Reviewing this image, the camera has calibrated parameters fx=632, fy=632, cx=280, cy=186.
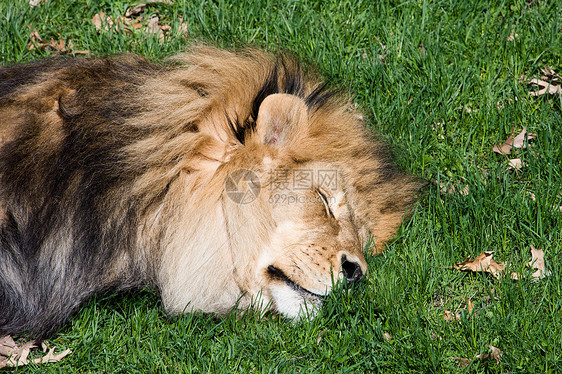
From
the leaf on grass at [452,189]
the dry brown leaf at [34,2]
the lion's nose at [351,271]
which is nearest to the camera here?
the lion's nose at [351,271]

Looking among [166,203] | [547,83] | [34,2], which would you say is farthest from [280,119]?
[34,2]

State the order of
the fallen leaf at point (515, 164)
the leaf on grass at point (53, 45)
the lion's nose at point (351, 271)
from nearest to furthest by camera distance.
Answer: the lion's nose at point (351, 271) < the fallen leaf at point (515, 164) < the leaf on grass at point (53, 45)

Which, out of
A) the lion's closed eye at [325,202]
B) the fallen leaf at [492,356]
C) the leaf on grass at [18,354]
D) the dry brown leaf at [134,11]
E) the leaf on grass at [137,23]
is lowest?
the leaf on grass at [18,354]

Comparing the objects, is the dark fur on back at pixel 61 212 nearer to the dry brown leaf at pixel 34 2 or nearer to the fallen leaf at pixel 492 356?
the fallen leaf at pixel 492 356

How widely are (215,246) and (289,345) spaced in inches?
26.1

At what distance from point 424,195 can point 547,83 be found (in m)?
1.51

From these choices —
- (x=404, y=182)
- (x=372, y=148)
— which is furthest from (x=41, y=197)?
(x=404, y=182)

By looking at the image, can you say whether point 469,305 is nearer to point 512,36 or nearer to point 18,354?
point 18,354

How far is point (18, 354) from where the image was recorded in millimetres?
3303

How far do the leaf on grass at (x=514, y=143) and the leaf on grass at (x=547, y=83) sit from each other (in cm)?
45

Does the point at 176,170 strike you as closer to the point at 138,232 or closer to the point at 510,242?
the point at 138,232

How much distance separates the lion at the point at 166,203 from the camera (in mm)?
3211

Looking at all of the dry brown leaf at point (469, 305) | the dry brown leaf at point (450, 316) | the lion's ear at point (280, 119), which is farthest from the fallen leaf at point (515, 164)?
the lion's ear at point (280, 119)

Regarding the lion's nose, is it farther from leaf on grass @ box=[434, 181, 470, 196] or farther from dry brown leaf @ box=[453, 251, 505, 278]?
leaf on grass @ box=[434, 181, 470, 196]
